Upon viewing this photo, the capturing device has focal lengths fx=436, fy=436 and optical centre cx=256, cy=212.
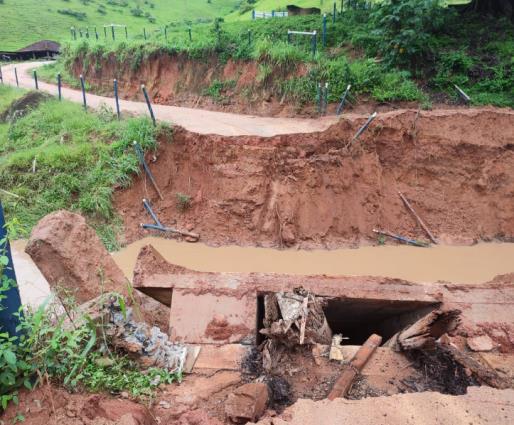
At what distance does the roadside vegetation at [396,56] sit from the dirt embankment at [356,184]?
61.6 inches

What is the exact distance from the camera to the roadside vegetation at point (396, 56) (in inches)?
463

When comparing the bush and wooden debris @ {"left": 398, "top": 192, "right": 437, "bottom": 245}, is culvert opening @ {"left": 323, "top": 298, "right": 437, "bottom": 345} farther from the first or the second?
the bush

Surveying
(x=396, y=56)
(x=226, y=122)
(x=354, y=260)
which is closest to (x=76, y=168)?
(x=226, y=122)

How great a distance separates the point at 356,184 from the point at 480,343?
6.45 metres

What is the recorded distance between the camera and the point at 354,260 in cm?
955

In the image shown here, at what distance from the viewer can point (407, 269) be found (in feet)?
29.9

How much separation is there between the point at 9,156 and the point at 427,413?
453 inches

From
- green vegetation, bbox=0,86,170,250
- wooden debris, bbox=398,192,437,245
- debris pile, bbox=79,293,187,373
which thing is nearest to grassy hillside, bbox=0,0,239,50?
green vegetation, bbox=0,86,170,250

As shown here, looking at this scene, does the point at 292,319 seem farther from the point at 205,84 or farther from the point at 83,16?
the point at 83,16

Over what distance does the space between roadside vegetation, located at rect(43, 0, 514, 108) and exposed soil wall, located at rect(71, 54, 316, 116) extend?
15 cm

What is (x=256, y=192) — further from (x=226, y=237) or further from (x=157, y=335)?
(x=157, y=335)

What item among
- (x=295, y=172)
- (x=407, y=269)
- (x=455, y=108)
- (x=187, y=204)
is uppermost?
(x=455, y=108)

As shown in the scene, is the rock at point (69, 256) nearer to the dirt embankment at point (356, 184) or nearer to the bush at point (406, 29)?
the dirt embankment at point (356, 184)

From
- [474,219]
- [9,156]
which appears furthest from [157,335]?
[9,156]
